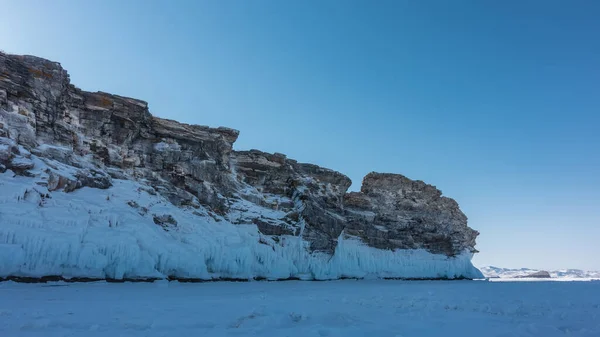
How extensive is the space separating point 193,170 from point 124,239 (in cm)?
1221

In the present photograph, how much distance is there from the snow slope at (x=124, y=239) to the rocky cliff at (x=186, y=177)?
0.60ft

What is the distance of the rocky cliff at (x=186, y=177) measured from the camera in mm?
22234

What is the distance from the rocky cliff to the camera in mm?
22234

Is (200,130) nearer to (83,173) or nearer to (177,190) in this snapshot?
(177,190)

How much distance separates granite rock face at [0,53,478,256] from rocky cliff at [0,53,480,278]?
0.09 metres

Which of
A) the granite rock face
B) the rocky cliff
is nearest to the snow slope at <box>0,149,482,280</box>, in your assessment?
the rocky cliff

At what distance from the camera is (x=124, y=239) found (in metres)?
21.2

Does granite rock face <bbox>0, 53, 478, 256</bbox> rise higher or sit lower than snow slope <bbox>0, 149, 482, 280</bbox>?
higher

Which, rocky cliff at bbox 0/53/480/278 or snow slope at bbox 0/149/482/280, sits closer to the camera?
snow slope at bbox 0/149/482/280

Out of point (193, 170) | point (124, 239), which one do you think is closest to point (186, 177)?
point (193, 170)

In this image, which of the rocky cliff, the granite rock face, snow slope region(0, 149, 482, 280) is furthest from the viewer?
the granite rock face

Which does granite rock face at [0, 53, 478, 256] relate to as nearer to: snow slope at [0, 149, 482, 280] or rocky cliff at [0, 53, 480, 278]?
rocky cliff at [0, 53, 480, 278]

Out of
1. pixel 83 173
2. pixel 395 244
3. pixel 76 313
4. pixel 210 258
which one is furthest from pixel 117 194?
pixel 395 244

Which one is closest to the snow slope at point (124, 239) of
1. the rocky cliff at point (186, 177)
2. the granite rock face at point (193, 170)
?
the rocky cliff at point (186, 177)
